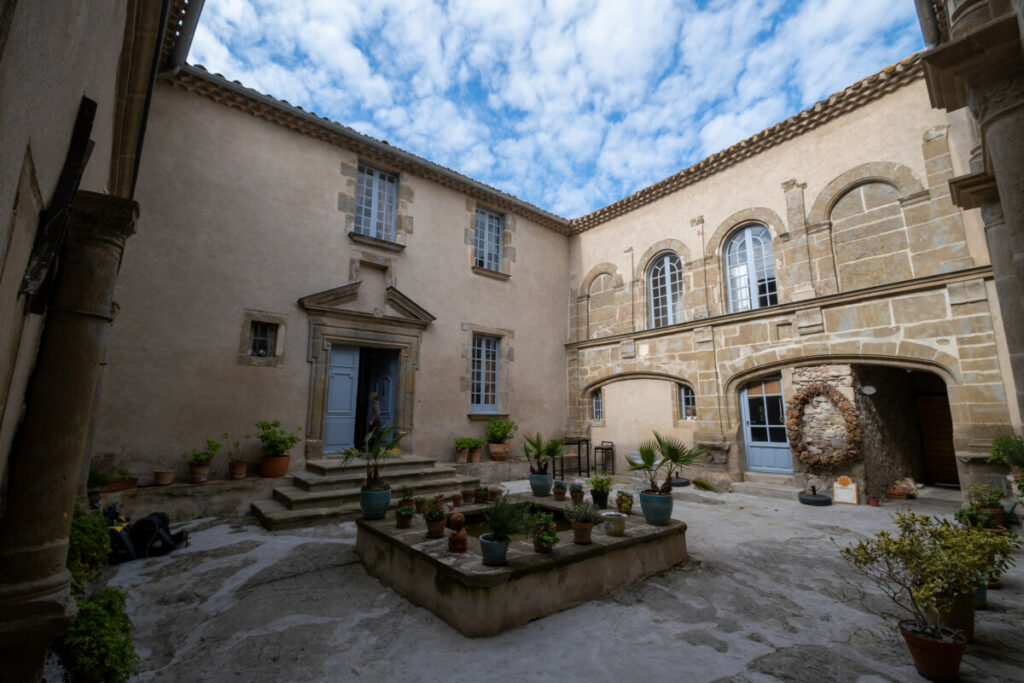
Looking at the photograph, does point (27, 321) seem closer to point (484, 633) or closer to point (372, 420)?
point (484, 633)

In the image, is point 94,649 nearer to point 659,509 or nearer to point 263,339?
point 659,509

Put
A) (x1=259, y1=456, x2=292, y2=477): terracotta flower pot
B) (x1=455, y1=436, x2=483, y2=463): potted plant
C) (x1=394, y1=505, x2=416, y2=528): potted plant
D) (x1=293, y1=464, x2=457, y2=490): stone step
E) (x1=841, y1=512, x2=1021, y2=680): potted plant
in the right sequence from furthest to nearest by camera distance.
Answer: (x1=455, y1=436, x2=483, y2=463): potted plant → (x1=259, y1=456, x2=292, y2=477): terracotta flower pot → (x1=293, y1=464, x2=457, y2=490): stone step → (x1=394, y1=505, x2=416, y2=528): potted plant → (x1=841, y1=512, x2=1021, y2=680): potted plant

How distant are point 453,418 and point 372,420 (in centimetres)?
175

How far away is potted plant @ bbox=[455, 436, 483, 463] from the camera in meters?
9.13

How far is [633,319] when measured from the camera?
10.6 meters

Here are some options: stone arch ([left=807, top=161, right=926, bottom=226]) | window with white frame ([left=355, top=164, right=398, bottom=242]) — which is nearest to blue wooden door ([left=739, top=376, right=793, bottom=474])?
stone arch ([left=807, top=161, right=926, bottom=226])

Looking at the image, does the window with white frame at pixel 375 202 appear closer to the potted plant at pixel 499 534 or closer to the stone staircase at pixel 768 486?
the potted plant at pixel 499 534

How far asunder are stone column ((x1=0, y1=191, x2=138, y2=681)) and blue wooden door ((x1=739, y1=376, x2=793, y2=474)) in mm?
9152

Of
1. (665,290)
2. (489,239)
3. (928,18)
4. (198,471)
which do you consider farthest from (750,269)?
(198,471)

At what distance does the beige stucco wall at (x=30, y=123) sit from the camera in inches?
42.9

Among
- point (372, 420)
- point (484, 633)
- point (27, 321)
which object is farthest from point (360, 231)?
point (484, 633)

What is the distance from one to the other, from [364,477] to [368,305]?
330 centimetres

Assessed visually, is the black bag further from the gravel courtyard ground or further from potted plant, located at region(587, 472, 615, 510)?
potted plant, located at region(587, 472, 615, 510)

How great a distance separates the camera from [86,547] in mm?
3400
